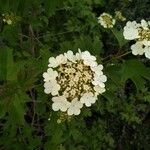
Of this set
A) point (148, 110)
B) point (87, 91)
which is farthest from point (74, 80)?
point (148, 110)

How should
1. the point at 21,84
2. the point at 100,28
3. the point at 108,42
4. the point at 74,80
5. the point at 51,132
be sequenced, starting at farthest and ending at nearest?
1. the point at 108,42
2. the point at 100,28
3. the point at 51,132
4. the point at 21,84
5. the point at 74,80

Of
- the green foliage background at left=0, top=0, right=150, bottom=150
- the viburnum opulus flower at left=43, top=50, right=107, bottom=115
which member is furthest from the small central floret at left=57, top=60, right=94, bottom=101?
the green foliage background at left=0, top=0, right=150, bottom=150

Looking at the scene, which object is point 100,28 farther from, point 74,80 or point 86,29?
point 74,80

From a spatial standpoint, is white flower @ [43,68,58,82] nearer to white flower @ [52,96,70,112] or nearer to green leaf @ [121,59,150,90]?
white flower @ [52,96,70,112]

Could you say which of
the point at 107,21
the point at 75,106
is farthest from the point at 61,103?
the point at 107,21

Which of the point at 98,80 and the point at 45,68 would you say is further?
the point at 45,68

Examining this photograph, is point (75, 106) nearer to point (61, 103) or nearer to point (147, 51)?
point (61, 103)

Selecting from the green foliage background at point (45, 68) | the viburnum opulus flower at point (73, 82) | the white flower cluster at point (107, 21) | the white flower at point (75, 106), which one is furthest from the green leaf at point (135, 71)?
the white flower cluster at point (107, 21)
